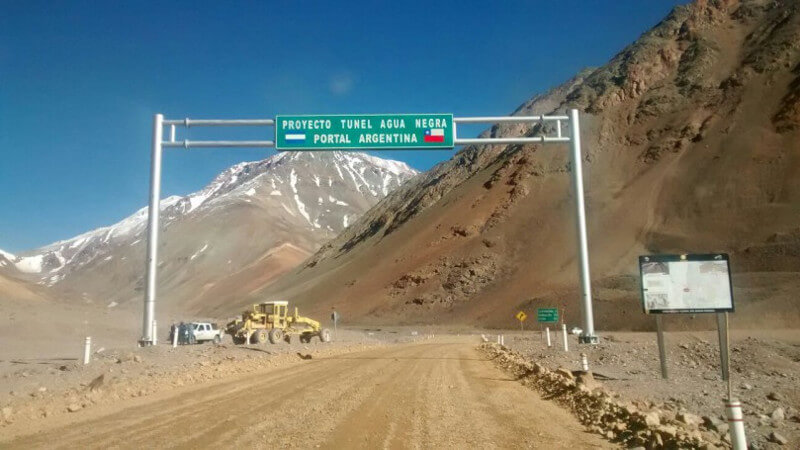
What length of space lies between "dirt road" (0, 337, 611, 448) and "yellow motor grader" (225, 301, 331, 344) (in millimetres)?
20505

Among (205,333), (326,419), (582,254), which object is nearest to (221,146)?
(582,254)

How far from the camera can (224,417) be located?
967 centimetres

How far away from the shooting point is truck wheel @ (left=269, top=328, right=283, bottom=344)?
3491 cm

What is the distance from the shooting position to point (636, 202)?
7475cm

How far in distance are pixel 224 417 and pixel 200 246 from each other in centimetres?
17384

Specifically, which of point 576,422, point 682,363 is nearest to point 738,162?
point 682,363

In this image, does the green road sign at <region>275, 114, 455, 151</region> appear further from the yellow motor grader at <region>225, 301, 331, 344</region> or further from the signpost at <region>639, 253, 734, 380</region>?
the yellow motor grader at <region>225, 301, 331, 344</region>

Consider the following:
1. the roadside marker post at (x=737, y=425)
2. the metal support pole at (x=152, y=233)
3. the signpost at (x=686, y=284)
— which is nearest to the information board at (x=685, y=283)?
the signpost at (x=686, y=284)

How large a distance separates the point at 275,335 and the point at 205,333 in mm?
5653

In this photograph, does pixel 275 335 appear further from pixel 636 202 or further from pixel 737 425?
pixel 636 202

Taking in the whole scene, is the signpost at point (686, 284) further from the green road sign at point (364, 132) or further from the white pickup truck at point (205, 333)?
the white pickup truck at point (205, 333)

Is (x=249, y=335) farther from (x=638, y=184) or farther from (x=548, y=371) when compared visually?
(x=638, y=184)

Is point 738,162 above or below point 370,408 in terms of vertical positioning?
above

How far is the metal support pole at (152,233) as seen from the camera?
20.8 m
